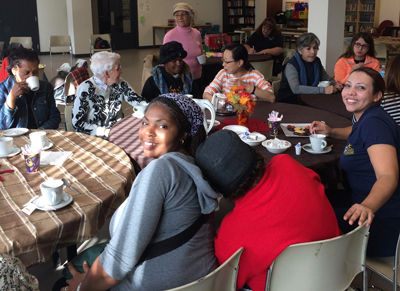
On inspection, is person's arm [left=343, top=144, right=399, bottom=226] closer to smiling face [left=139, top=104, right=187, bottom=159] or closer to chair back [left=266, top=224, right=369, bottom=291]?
chair back [left=266, top=224, right=369, bottom=291]

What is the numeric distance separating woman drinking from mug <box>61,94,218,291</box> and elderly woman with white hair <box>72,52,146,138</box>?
184cm

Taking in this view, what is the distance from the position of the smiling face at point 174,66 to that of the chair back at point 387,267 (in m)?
2.40

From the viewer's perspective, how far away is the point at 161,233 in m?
1.30

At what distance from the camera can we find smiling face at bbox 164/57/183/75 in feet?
11.9

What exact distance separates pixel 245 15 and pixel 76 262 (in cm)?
1560

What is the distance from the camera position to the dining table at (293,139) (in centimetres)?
217

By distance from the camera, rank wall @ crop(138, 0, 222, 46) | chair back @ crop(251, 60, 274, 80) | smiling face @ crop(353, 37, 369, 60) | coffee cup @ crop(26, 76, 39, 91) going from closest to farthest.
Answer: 1. coffee cup @ crop(26, 76, 39, 91)
2. smiling face @ crop(353, 37, 369, 60)
3. chair back @ crop(251, 60, 274, 80)
4. wall @ crop(138, 0, 222, 46)

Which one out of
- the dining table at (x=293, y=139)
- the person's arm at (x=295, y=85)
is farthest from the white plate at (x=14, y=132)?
the person's arm at (x=295, y=85)

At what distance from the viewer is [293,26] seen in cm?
1527

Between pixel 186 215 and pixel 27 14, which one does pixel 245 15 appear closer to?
pixel 27 14

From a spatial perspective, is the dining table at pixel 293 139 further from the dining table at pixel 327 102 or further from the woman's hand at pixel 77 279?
the woman's hand at pixel 77 279

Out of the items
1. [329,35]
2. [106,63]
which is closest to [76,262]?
[106,63]

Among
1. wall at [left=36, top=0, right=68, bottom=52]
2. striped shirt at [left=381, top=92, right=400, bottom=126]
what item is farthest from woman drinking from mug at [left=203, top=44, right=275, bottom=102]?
wall at [left=36, top=0, right=68, bottom=52]

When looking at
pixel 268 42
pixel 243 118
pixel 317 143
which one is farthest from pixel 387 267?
pixel 268 42
